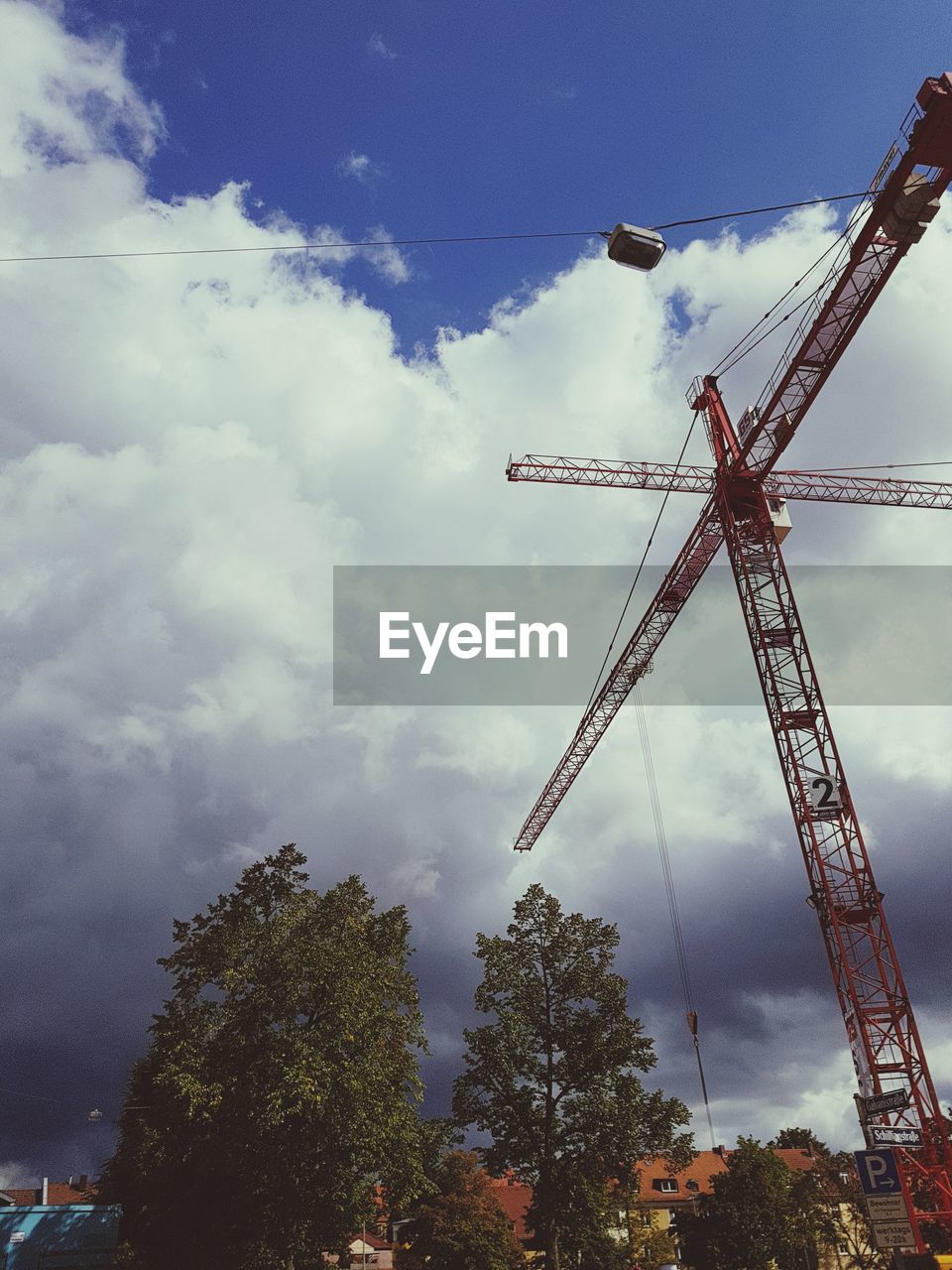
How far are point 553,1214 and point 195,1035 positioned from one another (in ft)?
56.5

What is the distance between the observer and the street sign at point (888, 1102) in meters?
35.1

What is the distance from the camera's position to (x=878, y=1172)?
16297 mm

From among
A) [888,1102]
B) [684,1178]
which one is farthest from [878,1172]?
[684,1178]

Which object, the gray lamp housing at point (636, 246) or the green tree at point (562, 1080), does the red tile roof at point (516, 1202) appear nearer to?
the green tree at point (562, 1080)

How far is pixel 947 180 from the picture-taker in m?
33.5

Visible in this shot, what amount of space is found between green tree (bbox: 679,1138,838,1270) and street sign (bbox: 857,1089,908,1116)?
26105 mm

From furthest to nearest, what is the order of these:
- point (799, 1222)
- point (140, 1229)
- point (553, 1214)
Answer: point (799, 1222) < point (553, 1214) < point (140, 1229)

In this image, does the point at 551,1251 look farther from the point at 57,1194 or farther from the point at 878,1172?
the point at 57,1194

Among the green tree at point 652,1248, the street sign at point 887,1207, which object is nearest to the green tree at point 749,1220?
the green tree at point 652,1248

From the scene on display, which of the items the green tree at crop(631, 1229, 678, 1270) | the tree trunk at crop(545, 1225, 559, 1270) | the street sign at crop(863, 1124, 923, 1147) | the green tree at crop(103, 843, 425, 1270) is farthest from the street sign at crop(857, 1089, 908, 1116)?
the green tree at crop(631, 1229, 678, 1270)

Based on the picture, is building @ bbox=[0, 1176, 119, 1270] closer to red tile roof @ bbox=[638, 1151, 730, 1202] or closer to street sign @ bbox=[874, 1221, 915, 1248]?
Answer: street sign @ bbox=[874, 1221, 915, 1248]

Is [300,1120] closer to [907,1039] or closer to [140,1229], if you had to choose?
[140,1229]

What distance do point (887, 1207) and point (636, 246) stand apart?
19.1 metres

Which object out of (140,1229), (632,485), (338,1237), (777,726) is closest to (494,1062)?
(338,1237)
